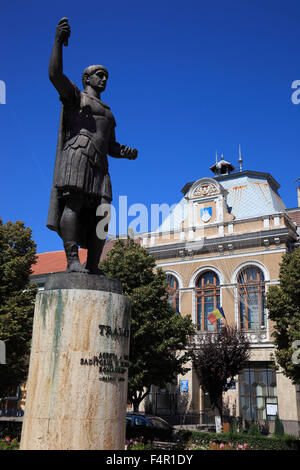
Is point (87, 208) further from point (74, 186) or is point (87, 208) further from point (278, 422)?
point (278, 422)

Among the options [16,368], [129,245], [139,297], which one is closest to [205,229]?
[129,245]

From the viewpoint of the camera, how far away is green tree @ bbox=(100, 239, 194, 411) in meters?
17.8

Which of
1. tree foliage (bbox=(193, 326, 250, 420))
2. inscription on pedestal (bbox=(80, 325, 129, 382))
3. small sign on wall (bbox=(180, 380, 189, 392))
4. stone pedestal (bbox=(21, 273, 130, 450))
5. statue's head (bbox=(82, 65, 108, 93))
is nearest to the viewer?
stone pedestal (bbox=(21, 273, 130, 450))

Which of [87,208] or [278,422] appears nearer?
[87,208]

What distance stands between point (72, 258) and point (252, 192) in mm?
24999

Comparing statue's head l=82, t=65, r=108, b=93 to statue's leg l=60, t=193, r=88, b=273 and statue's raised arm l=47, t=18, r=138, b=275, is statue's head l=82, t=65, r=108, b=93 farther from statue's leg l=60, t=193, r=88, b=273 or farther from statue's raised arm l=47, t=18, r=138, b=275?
statue's leg l=60, t=193, r=88, b=273

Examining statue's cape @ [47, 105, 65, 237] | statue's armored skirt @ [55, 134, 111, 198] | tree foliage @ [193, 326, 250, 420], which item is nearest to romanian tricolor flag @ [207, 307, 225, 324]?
tree foliage @ [193, 326, 250, 420]

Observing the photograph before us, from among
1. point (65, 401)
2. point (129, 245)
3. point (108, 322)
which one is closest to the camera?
point (65, 401)

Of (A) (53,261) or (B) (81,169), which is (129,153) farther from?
(A) (53,261)

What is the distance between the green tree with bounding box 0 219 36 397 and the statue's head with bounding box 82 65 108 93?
1325 centimetres

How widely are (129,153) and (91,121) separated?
818 mm

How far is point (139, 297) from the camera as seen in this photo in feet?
60.1

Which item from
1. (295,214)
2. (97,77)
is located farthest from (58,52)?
(295,214)

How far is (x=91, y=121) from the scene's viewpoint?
600 centimetres
